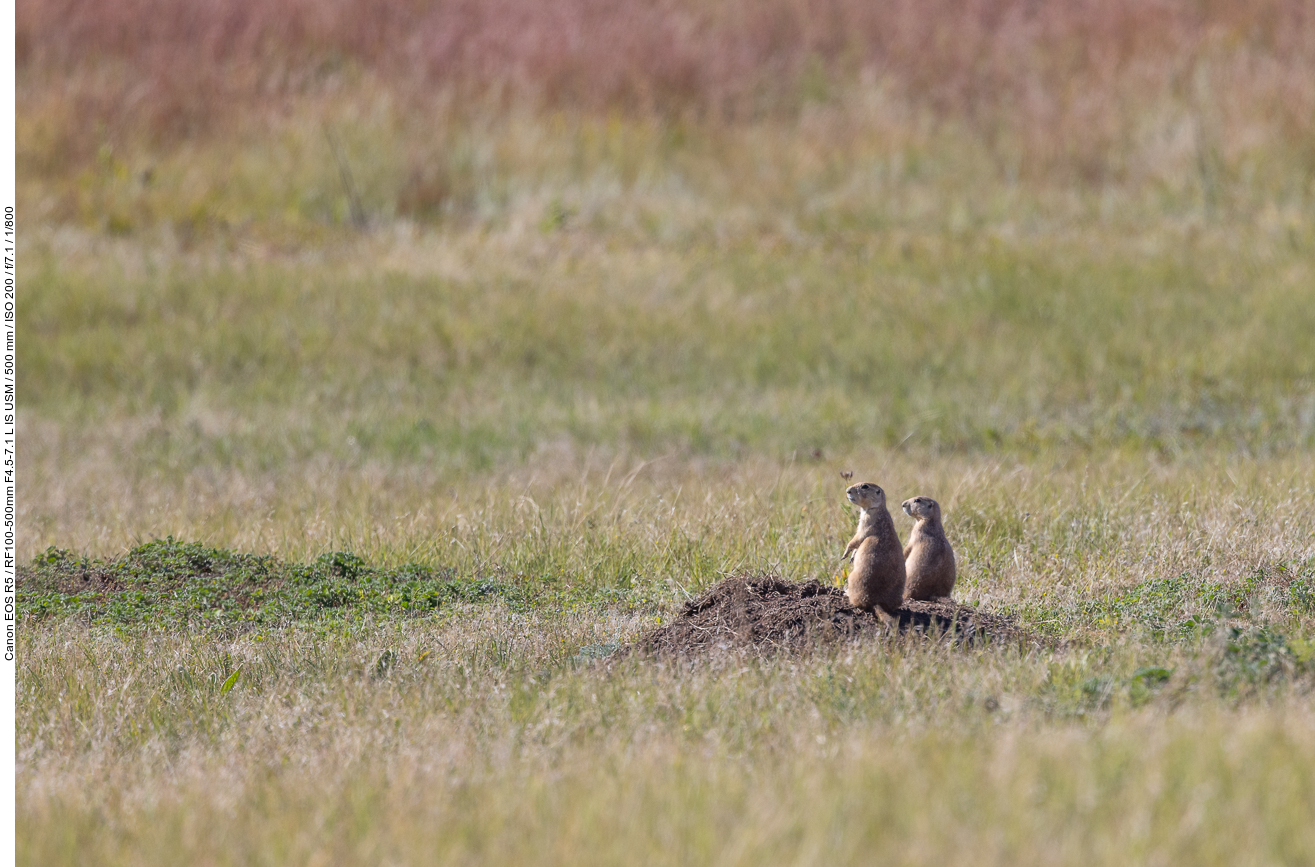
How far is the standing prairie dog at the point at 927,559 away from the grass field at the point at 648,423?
0.40 meters

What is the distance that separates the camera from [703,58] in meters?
22.3

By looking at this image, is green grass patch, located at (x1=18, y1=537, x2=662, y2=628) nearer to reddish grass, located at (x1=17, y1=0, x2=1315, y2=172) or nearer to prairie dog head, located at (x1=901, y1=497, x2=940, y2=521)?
prairie dog head, located at (x1=901, y1=497, x2=940, y2=521)

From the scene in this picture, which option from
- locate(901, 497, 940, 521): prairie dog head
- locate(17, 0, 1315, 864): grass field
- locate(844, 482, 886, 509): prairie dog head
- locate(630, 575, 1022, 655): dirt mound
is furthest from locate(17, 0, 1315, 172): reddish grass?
locate(630, 575, 1022, 655): dirt mound

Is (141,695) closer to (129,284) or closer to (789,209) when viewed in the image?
(129,284)

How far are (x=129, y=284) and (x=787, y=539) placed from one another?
1068cm

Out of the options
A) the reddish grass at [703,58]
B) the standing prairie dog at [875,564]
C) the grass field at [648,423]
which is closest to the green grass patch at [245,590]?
the grass field at [648,423]

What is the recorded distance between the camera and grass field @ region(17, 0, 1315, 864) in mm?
4645

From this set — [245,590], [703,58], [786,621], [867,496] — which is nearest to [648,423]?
[245,590]

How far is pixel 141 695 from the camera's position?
6543 mm

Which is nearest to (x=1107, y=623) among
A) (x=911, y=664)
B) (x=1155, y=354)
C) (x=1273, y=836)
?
(x=911, y=664)

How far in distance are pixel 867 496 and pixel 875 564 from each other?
1.13ft

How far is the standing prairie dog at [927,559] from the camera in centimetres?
716

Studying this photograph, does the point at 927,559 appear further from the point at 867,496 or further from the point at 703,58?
the point at 703,58

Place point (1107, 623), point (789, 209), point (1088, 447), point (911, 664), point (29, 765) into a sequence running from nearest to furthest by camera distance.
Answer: point (29, 765) → point (911, 664) → point (1107, 623) → point (1088, 447) → point (789, 209)
